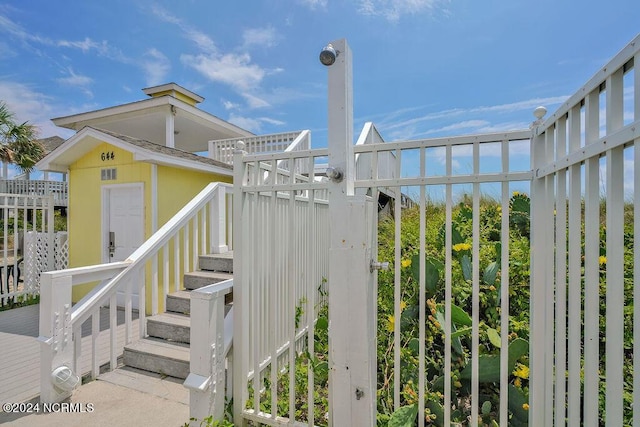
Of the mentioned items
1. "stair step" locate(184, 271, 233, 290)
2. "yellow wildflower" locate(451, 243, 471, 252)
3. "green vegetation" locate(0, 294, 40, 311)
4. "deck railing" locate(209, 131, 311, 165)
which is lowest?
"green vegetation" locate(0, 294, 40, 311)

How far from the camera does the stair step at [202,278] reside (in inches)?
149

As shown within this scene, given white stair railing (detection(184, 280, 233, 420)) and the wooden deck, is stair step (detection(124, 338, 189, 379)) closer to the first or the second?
the wooden deck

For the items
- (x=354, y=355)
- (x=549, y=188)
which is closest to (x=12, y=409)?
(x=354, y=355)

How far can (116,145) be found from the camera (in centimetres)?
502

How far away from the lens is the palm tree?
9.27 metres

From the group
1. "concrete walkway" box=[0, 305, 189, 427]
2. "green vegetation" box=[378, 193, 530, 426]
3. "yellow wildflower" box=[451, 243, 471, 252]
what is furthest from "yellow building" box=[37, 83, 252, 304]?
"yellow wildflower" box=[451, 243, 471, 252]

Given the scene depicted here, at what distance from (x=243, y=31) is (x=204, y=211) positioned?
2.76m

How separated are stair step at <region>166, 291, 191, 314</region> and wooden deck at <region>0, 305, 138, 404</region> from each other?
69 centimetres

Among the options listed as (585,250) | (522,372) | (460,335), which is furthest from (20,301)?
(585,250)

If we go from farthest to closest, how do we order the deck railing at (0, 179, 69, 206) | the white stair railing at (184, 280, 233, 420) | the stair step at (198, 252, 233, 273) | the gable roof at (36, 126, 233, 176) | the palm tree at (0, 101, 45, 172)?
the deck railing at (0, 179, 69, 206), the palm tree at (0, 101, 45, 172), the gable roof at (36, 126, 233, 176), the stair step at (198, 252, 233, 273), the white stair railing at (184, 280, 233, 420)

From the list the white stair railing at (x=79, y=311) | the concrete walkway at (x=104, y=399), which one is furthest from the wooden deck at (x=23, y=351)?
the white stair railing at (x=79, y=311)

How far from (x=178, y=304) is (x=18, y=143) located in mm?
10943

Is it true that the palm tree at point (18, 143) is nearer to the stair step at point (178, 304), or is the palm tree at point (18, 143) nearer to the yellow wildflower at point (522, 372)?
the stair step at point (178, 304)

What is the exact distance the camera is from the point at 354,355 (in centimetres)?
144
